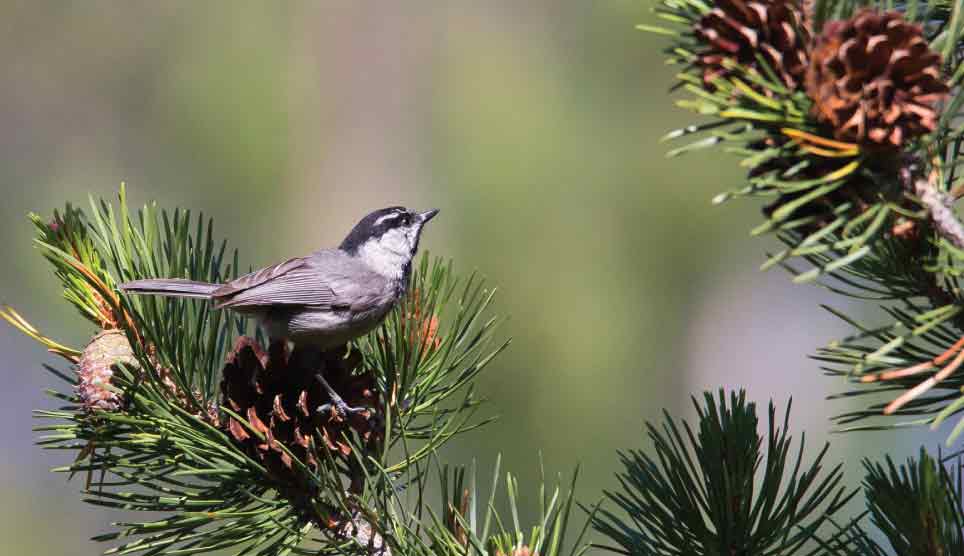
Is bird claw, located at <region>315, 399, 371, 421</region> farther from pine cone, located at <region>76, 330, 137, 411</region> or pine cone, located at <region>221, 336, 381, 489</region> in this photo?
pine cone, located at <region>76, 330, 137, 411</region>

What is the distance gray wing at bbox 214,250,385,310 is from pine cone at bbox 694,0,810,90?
2.93 feet

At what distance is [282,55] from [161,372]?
26.2ft

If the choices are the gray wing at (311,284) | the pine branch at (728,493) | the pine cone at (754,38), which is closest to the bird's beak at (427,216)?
the gray wing at (311,284)

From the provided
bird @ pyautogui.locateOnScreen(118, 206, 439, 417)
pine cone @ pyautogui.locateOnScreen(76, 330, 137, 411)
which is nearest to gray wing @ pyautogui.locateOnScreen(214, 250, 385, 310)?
bird @ pyautogui.locateOnScreen(118, 206, 439, 417)

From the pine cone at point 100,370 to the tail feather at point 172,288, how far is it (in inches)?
2.6

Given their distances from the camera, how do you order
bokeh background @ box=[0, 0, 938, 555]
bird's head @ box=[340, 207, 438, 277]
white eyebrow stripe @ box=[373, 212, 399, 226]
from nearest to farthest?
bird's head @ box=[340, 207, 438, 277] < white eyebrow stripe @ box=[373, 212, 399, 226] < bokeh background @ box=[0, 0, 938, 555]

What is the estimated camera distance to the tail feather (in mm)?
1152

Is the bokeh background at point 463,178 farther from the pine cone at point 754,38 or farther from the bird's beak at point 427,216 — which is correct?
the pine cone at point 754,38

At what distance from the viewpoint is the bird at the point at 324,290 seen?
4.15 feet

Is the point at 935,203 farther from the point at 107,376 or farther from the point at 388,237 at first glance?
the point at 388,237

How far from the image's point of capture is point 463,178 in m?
6.55

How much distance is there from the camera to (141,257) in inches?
47.3

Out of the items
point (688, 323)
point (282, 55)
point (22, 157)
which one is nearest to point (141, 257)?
point (688, 323)

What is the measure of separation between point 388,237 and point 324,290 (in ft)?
1.74
